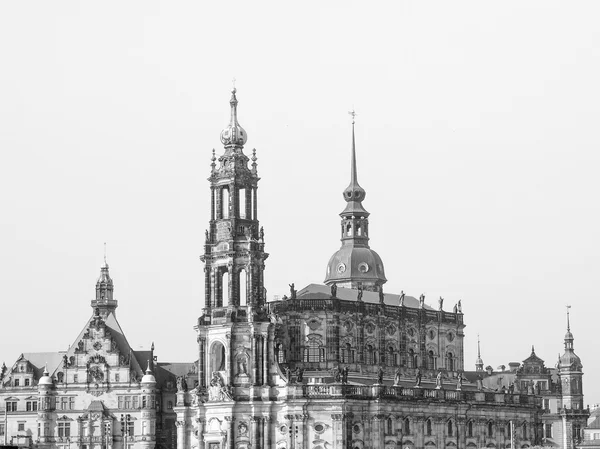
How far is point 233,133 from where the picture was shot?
401 feet

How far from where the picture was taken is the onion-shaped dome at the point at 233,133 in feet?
401

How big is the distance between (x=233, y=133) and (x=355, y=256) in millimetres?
19200

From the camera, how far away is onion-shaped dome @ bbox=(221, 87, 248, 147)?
122 m

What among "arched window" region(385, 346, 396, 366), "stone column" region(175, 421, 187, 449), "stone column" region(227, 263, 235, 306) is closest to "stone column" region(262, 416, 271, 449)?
"stone column" region(175, 421, 187, 449)

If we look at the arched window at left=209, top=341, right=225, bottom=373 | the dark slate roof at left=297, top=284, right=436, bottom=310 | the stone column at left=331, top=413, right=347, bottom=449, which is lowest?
the stone column at left=331, top=413, right=347, bottom=449

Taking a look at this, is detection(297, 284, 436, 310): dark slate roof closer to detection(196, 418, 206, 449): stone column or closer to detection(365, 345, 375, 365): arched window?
detection(365, 345, 375, 365): arched window

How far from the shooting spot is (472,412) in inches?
5079

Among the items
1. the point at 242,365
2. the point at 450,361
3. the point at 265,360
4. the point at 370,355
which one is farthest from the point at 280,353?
the point at 450,361

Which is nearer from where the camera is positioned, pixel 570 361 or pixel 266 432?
pixel 266 432

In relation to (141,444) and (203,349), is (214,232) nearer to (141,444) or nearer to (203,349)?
(203,349)

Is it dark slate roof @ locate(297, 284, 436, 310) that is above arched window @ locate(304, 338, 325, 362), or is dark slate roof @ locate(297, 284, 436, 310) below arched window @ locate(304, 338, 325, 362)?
above

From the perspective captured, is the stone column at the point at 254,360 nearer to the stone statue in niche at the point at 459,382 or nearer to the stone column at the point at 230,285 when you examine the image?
the stone column at the point at 230,285

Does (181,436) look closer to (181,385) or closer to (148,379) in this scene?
(181,385)

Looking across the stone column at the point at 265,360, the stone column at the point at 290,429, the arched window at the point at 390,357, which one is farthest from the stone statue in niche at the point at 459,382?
the stone column at the point at 265,360
